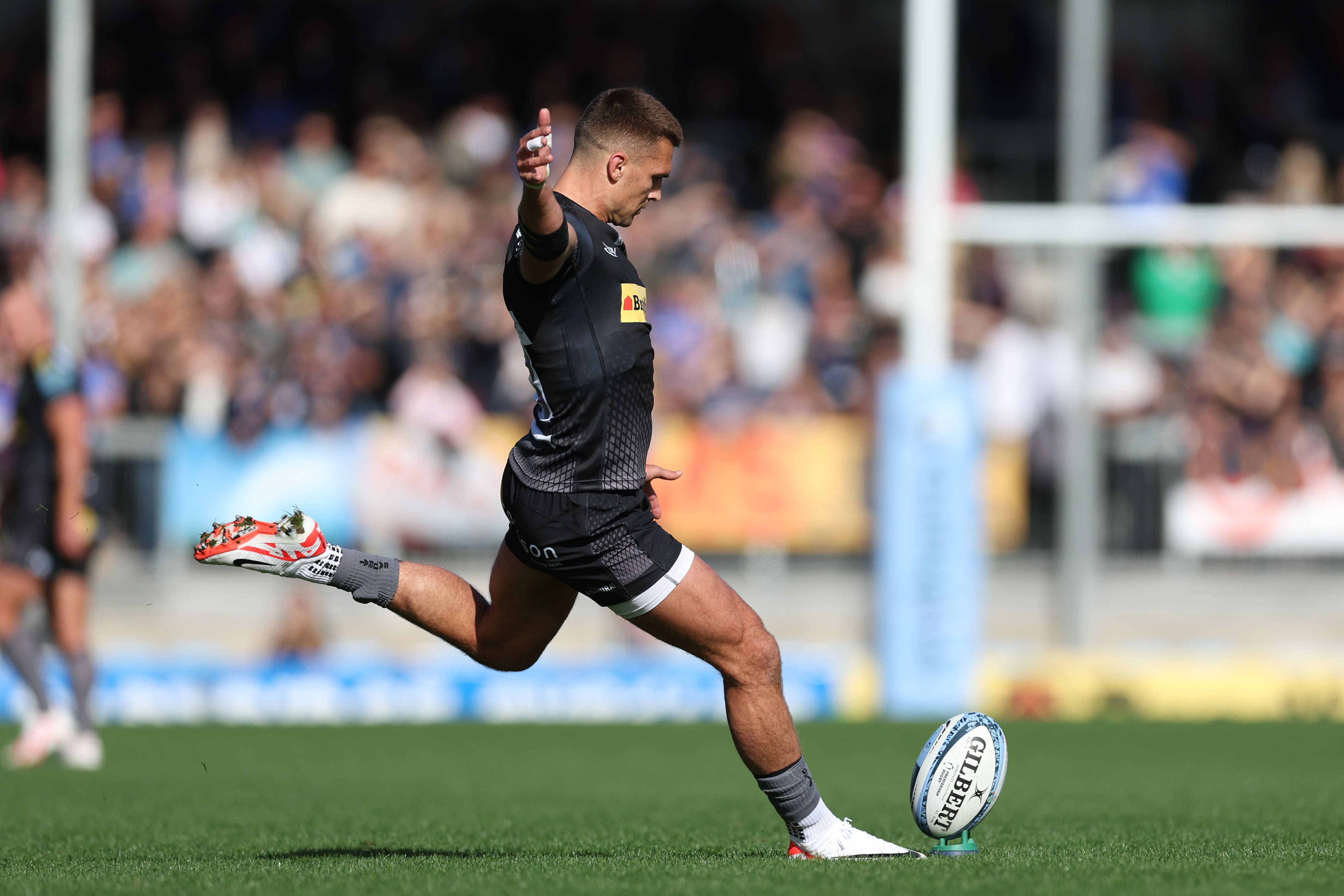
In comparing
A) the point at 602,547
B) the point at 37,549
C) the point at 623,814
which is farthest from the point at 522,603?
the point at 37,549

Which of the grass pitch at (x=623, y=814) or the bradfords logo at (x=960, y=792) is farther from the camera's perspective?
the bradfords logo at (x=960, y=792)

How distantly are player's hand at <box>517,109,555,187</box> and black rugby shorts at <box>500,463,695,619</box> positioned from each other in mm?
1050

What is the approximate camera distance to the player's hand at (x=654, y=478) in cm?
597

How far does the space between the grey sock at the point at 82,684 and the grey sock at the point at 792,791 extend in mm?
5718

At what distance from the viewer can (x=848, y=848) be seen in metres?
5.96

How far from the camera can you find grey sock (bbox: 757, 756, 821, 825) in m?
5.90

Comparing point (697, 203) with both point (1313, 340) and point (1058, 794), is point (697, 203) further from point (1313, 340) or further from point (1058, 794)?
point (1058, 794)

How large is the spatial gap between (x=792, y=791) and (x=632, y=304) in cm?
159

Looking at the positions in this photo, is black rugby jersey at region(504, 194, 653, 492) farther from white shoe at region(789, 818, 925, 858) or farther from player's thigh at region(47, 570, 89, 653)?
player's thigh at region(47, 570, 89, 653)

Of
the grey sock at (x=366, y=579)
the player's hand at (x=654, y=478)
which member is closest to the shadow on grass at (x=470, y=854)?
the grey sock at (x=366, y=579)

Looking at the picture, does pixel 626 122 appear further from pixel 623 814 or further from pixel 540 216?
pixel 623 814

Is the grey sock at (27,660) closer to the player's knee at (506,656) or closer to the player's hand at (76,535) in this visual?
the player's hand at (76,535)

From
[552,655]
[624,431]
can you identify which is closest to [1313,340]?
[552,655]

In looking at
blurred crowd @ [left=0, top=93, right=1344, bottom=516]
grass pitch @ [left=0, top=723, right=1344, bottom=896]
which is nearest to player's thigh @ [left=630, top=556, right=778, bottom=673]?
grass pitch @ [left=0, top=723, right=1344, bottom=896]
